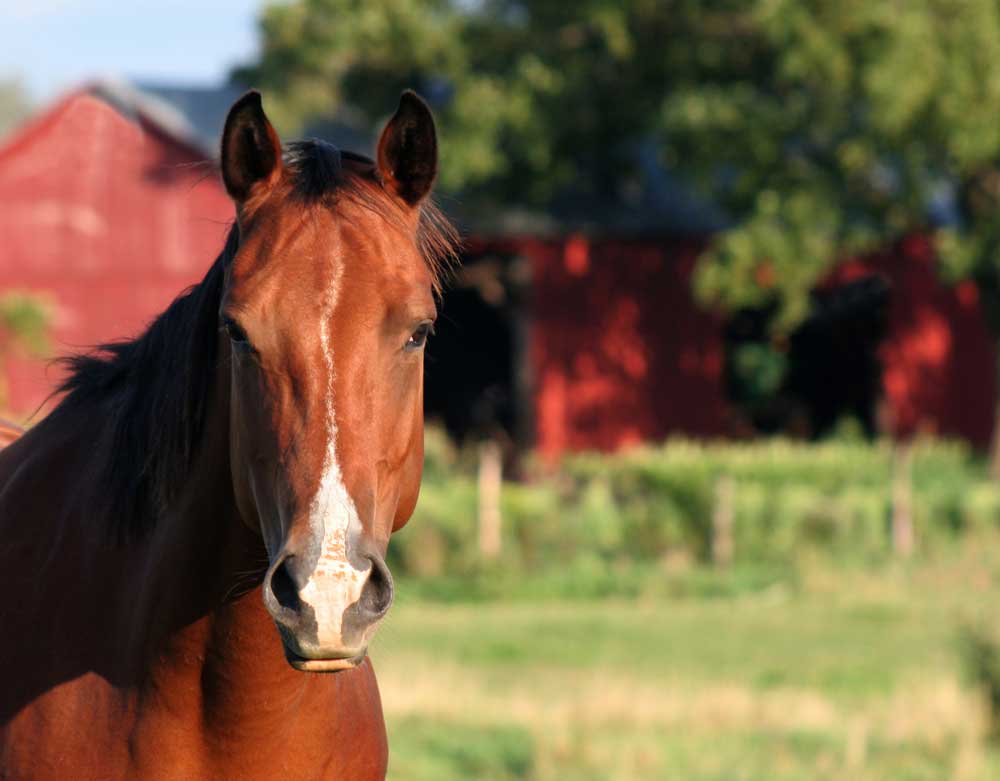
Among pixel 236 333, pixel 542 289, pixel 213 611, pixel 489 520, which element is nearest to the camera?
pixel 236 333

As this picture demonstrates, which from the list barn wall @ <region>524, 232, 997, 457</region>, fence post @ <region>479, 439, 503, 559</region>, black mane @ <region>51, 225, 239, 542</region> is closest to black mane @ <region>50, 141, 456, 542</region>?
black mane @ <region>51, 225, 239, 542</region>

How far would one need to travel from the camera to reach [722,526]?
17547mm

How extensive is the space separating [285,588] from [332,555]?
0.11 meters

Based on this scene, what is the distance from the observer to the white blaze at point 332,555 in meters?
2.64

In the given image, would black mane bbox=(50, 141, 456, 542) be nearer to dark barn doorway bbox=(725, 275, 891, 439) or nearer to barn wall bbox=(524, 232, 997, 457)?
barn wall bbox=(524, 232, 997, 457)

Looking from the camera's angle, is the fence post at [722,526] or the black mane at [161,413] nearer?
the black mane at [161,413]

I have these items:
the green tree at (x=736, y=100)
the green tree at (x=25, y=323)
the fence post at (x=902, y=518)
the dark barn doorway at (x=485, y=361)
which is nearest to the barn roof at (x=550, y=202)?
the green tree at (x=736, y=100)

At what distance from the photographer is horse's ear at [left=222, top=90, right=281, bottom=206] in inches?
120

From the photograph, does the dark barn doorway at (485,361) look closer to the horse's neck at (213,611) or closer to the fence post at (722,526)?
the fence post at (722,526)

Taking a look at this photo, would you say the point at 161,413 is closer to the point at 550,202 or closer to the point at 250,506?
the point at 250,506

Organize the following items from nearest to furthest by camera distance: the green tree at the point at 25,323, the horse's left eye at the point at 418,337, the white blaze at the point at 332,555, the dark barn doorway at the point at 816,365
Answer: the white blaze at the point at 332,555
the horse's left eye at the point at 418,337
the green tree at the point at 25,323
the dark barn doorway at the point at 816,365

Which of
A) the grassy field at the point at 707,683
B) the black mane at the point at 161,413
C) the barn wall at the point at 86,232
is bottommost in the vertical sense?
the grassy field at the point at 707,683

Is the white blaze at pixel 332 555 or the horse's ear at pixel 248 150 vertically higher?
the horse's ear at pixel 248 150

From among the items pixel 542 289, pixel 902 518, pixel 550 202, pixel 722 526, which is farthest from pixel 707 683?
pixel 550 202
